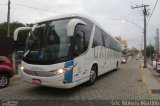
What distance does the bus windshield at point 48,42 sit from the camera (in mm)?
9078

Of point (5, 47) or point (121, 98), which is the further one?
point (5, 47)

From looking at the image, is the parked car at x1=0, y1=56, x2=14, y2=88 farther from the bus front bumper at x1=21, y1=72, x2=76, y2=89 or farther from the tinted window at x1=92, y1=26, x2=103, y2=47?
the tinted window at x1=92, y1=26, x2=103, y2=47

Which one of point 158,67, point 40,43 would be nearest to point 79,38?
point 40,43

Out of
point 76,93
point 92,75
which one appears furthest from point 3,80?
point 92,75

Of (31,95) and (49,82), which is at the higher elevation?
(49,82)

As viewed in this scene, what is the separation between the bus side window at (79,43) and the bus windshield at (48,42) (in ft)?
1.65

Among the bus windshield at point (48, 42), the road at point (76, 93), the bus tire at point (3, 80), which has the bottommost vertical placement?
the road at point (76, 93)

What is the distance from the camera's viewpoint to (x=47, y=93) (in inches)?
390

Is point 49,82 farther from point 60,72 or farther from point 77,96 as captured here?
point 77,96

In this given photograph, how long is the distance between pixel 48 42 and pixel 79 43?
1385mm

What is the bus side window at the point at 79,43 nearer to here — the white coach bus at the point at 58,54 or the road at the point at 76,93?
the white coach bus at the point at 58,54

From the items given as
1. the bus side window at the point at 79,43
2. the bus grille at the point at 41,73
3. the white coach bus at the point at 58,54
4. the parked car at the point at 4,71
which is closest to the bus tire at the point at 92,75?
the white coach bus at the point at 58,54

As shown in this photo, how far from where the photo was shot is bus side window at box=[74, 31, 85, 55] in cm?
969

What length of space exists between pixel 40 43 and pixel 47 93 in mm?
2127
